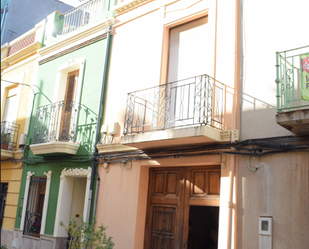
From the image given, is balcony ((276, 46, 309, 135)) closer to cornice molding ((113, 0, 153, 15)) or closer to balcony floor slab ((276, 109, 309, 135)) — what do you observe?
balcony floor slab ((276, 109, 309, 135))

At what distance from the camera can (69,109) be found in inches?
418

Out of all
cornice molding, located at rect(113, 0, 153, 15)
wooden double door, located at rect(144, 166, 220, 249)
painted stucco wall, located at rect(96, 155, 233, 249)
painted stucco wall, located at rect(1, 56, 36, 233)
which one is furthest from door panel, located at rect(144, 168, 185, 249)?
painted stucco wall, located at rect(1, 56, 36, 233)

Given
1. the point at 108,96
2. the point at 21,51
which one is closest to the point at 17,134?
the point at 21,51

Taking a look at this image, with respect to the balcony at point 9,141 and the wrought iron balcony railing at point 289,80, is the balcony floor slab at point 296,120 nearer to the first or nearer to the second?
the wrought iron balcony railing at point 289,80

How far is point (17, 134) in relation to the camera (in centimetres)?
1226

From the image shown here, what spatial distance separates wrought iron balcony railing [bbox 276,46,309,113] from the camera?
5.57 metres

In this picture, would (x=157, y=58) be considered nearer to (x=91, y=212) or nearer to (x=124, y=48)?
(x=124, y=48)

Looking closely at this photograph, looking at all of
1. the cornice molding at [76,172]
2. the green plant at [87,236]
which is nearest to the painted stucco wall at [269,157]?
the green plant at [87,236]

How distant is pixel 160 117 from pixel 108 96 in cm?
218

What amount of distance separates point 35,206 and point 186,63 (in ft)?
21.1

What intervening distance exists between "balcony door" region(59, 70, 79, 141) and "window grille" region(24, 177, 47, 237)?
1.71 metres

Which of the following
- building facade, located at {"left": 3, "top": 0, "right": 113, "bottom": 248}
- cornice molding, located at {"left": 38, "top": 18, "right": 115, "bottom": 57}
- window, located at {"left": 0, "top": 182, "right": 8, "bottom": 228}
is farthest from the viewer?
window, located at {"left": 0, "top": 182, "right": 8, "bottom": 228}

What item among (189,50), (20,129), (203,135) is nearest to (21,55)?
(20,129)

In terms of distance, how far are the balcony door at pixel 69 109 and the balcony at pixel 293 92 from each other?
19.6 feet
